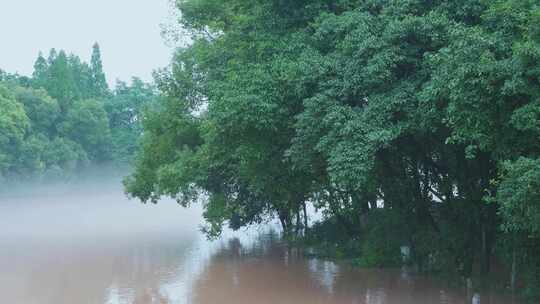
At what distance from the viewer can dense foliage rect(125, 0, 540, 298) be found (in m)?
9.62

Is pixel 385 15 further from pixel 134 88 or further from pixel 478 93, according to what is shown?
pixel 134 88

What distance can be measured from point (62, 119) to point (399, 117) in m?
43.5

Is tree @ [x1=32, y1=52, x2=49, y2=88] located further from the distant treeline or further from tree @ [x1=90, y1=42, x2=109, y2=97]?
tree @ [x1=90, y1=42, x2=109, y2=97]

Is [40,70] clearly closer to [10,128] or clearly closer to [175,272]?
[10,128]

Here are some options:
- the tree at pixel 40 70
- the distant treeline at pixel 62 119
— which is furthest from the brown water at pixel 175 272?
the tree at pixel 40 70

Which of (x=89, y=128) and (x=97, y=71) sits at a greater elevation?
(x=97, y=71)

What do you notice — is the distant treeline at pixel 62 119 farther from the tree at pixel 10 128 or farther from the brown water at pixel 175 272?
the brown water at pixel 175 272

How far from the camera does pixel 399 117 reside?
11883mm

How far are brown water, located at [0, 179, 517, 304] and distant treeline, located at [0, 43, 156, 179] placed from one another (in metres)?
16.2

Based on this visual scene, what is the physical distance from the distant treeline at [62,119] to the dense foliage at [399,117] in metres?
31.0

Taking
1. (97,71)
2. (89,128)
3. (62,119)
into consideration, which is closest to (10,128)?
(62,119)

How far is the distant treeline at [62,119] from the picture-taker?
45.7m

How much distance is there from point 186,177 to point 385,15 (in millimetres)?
8593

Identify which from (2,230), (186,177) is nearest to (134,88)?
(2,230)
